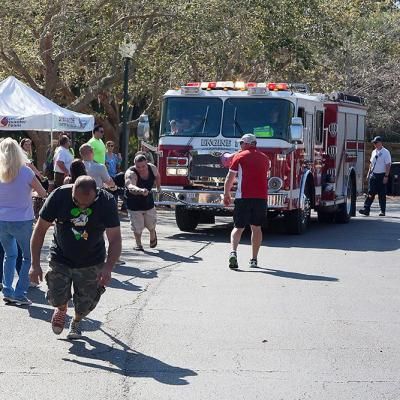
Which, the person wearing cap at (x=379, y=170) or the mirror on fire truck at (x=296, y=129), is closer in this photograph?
the mirror on fire truck at (x=296, y=129)

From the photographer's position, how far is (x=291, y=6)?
2639 centimetres

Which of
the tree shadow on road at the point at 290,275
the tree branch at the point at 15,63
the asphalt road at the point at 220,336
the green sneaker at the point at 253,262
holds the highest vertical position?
the tree branch at the point at 15,63

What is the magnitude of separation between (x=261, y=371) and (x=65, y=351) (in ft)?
5.48

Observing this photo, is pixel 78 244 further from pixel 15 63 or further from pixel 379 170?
pixel 15 63

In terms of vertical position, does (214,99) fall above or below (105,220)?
above

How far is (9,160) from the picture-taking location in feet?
31.9

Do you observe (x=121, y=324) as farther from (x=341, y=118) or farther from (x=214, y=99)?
(x=341, y=118)

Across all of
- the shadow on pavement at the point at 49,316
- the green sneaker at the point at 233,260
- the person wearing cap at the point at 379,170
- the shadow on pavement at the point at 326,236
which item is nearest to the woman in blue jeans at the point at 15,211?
the shadow on pavement at the point at 49,316

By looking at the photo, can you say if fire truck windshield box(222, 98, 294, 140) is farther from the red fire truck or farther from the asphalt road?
the asphalt road

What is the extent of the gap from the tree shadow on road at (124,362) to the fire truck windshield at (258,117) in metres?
9.33

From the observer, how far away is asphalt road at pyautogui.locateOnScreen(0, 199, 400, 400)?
23.0 ft

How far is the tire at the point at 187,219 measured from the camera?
61.5ft

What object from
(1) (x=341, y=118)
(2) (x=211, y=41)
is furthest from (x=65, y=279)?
(2) (x=211, y=41)

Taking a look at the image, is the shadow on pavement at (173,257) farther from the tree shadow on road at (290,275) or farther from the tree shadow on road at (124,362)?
the tree shadow on road at (124,362)
